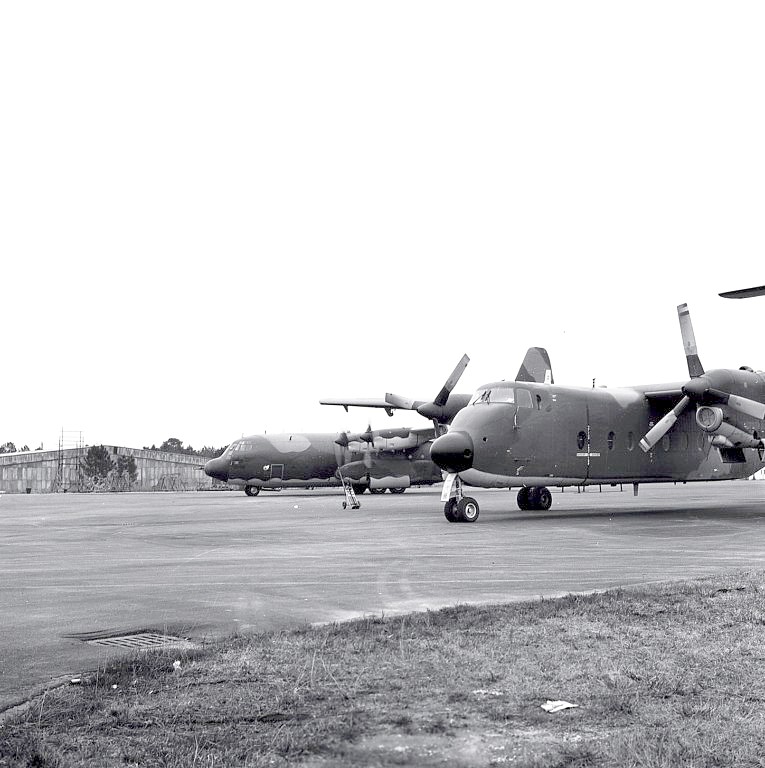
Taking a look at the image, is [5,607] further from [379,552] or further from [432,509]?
[432,509]

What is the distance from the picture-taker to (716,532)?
19750 mm

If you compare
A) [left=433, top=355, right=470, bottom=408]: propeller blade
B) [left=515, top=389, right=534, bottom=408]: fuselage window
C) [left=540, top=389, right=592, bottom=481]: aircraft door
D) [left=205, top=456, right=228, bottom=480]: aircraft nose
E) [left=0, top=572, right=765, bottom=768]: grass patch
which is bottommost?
[left=0, top=572, right=765, bottom=768]: grass patch

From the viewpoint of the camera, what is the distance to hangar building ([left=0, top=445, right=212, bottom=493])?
8725 cm

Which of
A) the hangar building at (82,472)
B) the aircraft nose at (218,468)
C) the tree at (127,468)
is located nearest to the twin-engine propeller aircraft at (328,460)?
the aircraft nose at (218,468)

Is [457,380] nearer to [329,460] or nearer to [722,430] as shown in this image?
[722,430]

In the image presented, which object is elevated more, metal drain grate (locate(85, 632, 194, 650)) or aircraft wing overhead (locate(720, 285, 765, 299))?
aircraft wing overhead (locate(720, 285, 765, 299))

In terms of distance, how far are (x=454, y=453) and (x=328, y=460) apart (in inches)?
1124

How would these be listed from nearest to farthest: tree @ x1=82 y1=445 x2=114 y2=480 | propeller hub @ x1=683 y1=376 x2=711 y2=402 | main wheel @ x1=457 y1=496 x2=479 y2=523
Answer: main wheel @ x1=457 y1=496 x2=479 y2=523 < propeller hub @ x1=683 y1=376 x2=711 y2=402 < tree @ x1=82 y1=445 x2=114 y2=480

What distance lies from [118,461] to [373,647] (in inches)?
3674

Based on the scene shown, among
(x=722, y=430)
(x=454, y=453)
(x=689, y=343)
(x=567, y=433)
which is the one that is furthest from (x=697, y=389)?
(x=454, y=453)

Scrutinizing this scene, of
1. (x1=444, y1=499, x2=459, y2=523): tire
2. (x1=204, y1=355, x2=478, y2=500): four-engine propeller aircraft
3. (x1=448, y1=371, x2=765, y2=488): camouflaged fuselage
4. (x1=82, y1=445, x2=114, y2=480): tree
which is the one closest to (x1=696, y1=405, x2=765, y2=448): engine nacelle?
(x1=448, y1=371, x2=765, y2=488): camouflaged fuselage

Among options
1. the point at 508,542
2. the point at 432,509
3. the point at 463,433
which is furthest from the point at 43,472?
the point at 508,542

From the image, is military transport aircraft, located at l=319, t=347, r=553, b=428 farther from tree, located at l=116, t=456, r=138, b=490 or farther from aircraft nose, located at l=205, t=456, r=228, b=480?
tree, located at l=116, t=456, r=138, b=490

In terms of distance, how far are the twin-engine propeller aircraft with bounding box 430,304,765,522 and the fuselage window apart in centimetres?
3
